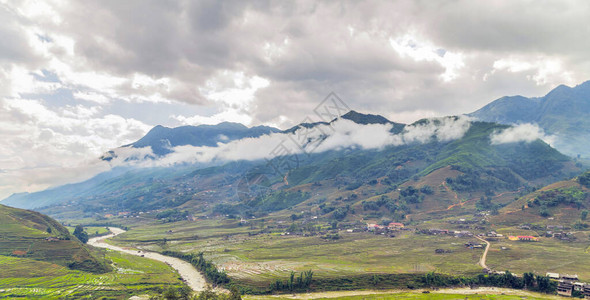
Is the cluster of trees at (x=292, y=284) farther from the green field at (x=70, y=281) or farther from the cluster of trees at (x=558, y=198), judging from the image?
the cluster of trees at (x=558, y=198)

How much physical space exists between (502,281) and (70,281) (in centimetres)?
12284

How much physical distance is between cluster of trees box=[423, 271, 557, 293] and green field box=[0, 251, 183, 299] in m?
77.8

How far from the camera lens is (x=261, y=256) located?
127 m

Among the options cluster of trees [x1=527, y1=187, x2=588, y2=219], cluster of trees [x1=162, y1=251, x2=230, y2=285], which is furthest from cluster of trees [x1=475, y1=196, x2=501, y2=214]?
cluster of trees [x1=162, y1=251, x2=230, y2=285]

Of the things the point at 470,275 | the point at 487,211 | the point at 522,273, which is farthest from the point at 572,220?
the point at 470,275

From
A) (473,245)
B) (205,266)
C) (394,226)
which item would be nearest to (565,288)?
(473,245)

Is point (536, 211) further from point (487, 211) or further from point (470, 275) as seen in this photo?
point (470, 275)

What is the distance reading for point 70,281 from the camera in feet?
293

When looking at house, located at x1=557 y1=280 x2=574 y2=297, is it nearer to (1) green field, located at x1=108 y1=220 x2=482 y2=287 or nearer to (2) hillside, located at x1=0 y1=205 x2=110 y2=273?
(1) green field, located at x1=108 y1=220 x2=482 y2=287

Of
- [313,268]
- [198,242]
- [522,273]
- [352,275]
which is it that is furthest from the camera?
[198,242]

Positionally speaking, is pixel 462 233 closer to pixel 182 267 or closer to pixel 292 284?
pixel 292 284

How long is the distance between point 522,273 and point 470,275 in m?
14.3

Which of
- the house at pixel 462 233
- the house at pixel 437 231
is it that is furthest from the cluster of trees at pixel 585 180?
the house at pixel 437 231

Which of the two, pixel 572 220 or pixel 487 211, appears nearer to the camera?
pixel 572 220
